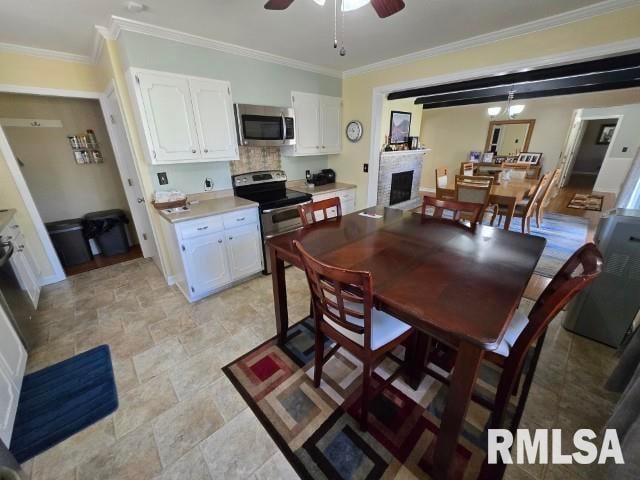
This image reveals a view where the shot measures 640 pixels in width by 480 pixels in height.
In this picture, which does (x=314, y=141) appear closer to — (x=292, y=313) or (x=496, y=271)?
(x=292, y=313)

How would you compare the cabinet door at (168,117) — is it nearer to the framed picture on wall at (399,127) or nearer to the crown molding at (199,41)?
the crown molding at (199,41)

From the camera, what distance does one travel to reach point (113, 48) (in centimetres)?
227

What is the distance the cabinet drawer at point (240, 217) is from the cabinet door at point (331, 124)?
1553 millimetres

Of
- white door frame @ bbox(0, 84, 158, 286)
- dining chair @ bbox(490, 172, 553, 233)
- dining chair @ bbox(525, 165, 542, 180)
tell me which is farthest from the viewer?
dining chair @ bbox(525, 165, 542, 180)

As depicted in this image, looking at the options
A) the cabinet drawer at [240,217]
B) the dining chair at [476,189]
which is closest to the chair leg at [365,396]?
the cabinet drawer at [240,217]

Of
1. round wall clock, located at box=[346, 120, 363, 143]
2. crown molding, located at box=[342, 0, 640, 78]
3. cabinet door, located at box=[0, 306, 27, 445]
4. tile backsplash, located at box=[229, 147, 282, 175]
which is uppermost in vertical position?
crown molding, located at box=[342, 0, 640, 78]

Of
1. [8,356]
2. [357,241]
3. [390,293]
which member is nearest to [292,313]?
[357,241]

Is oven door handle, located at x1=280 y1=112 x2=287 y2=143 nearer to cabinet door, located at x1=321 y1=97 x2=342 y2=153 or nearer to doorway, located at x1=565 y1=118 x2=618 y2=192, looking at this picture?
cabinet door, located at x1=321 y1=97 x2=342 y2=153

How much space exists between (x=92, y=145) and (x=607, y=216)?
5.80 m

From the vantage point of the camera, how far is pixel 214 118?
103 inches

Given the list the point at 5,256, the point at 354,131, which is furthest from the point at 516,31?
the point at 5,256

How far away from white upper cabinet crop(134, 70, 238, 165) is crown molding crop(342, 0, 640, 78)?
6.70 ft

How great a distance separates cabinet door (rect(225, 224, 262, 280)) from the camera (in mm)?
2727

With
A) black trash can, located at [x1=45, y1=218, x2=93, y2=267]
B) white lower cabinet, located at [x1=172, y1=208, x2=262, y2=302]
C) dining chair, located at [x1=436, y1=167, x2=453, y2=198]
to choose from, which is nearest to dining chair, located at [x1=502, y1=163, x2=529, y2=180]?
dining chair, located at [x1=436, y1=167, x2=453, y2=198]
